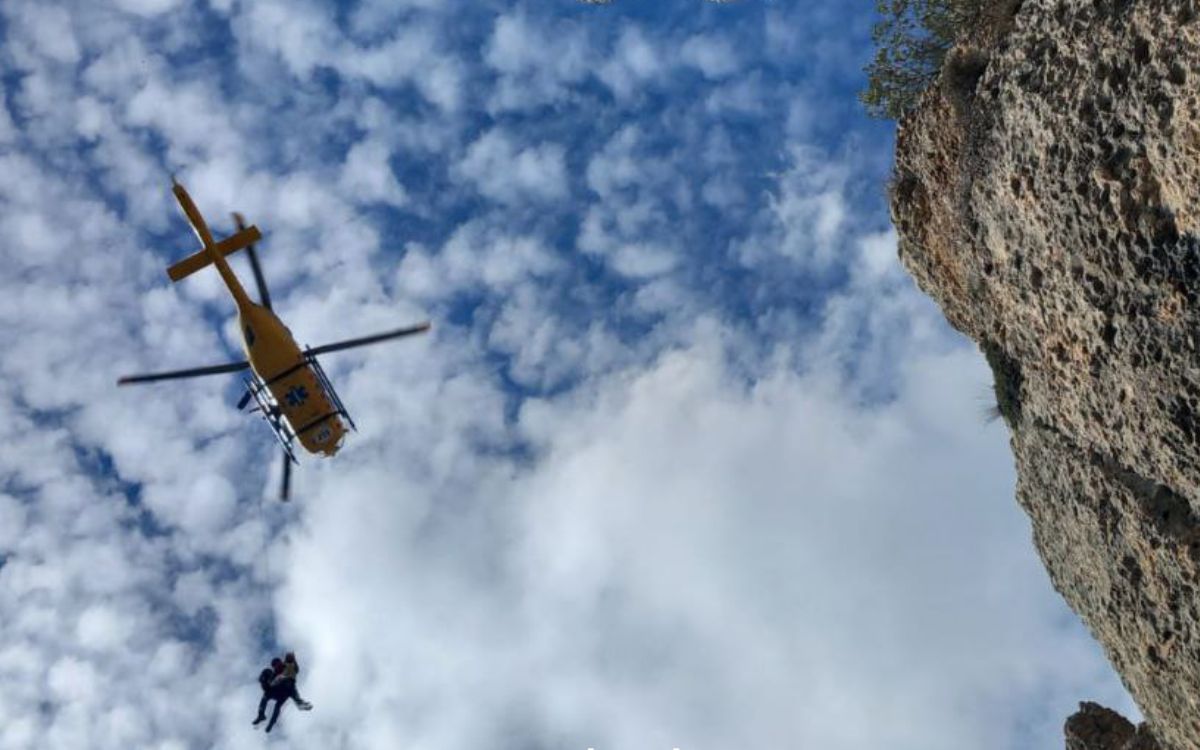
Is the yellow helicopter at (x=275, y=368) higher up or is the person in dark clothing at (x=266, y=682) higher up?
the yellow helicopter at (x=275, y=368)

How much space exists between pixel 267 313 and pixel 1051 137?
18.2m

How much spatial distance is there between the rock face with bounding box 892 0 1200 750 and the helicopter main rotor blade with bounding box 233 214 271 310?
52.4 feet

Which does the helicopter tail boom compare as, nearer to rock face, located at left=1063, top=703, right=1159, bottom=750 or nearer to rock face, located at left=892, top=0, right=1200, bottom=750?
rock face, located at left=892, top=0, right=1200, bottom=750

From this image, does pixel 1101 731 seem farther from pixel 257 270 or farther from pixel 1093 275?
pixel 257 270

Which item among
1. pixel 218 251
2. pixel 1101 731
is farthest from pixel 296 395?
pixel 1101 731

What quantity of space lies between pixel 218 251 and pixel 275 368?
354 centimetres

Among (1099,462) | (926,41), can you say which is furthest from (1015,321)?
(926,41)

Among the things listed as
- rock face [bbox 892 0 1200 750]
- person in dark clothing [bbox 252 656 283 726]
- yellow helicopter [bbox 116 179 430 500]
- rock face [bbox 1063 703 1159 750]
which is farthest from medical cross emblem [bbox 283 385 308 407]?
rock face [bbox 1063 703 1159 750]

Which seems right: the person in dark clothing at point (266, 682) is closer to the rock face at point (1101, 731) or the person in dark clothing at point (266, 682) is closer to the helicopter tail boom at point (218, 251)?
the helicopter tail boom at point (218, 251)

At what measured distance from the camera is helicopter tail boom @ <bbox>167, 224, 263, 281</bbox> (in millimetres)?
21828

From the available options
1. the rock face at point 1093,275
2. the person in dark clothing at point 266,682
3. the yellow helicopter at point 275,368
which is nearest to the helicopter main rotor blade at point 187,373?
the yellow helicopter at point 275,368

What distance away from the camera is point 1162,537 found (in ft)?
33.1

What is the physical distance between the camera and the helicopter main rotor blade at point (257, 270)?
72.2ft

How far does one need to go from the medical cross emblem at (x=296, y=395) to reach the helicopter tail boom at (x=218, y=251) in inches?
159
